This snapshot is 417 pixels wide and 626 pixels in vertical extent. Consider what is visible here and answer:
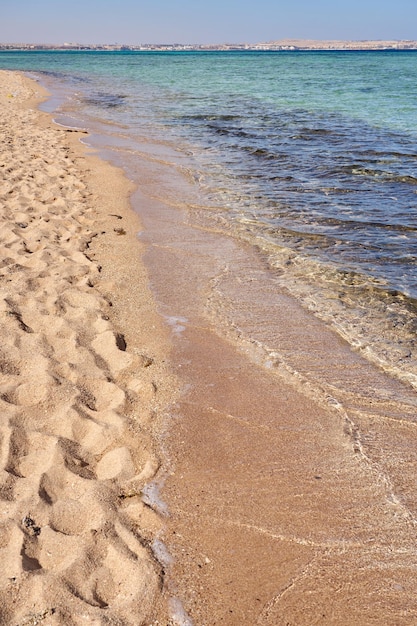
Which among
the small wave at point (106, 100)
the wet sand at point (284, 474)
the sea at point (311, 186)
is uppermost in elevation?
the small wave at point (106, 100)

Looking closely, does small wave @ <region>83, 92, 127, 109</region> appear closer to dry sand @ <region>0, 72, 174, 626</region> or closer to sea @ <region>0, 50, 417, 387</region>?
sea @ <region>0, 50, 417, 387</region>

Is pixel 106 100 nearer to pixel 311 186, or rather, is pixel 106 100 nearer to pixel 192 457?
pixel 311 186

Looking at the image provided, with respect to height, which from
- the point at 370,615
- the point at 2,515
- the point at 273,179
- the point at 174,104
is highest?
the point at 174,104

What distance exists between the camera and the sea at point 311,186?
15.8ft

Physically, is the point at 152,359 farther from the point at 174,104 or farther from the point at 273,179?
the point at 174,104

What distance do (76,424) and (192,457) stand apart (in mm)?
658

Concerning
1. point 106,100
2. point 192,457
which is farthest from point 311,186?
point 106,100

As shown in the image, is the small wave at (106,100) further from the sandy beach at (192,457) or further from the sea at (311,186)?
the sandy beach at (192,457)

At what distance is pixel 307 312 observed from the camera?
181 inches

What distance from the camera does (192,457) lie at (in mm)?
2865

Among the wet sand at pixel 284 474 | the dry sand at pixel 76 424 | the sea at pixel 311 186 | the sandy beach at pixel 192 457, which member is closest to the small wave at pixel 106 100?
the sea at pixel 311 186

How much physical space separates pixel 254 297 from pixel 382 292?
3.88 feet

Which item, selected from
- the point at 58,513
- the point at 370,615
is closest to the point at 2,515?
the point at 58,513

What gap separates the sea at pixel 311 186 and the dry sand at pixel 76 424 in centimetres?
156
